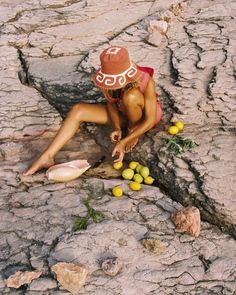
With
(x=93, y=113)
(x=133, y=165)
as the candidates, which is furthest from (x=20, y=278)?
(x=93, y=113)

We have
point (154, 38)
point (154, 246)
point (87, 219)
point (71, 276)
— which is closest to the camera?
point (71, 276)

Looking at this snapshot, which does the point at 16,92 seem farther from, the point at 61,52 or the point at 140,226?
the point at 140,226

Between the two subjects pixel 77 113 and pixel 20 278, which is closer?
pixel 20 278

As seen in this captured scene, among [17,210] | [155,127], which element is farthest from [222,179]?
[17,210]

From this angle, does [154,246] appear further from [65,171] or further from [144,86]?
[144,86]

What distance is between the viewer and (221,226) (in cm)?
300

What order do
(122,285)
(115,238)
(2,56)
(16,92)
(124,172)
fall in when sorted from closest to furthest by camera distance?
(122,285)
(115,238)
(124,172)
(16,92)
(2,56)

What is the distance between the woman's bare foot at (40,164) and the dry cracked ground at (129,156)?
0.18 ft

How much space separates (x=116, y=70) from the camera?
3.04m

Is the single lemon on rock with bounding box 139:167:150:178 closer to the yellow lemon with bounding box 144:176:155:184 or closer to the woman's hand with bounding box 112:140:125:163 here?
the yellow lemon with bounding box 144:176:155:184

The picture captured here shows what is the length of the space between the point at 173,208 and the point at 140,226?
0.30 metres

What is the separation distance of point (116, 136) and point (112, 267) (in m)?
1.28

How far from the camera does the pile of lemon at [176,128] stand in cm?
359

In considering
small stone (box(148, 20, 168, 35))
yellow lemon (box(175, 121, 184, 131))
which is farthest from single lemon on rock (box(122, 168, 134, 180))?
small stone (box(148, 20, 168, 35))
